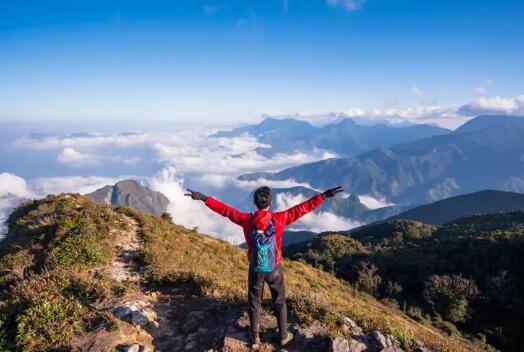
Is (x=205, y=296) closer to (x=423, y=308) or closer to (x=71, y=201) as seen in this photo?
(x=71, y=201)

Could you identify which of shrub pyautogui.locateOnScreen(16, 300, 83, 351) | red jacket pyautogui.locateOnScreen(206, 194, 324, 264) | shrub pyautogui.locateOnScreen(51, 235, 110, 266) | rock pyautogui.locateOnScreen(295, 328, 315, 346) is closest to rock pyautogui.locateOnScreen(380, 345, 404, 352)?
rock pyautogui.locateOnScreen(295, 328, 315, 346)

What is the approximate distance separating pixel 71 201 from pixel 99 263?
27.4ft

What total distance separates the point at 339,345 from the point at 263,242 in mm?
2427

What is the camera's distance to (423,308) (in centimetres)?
3744

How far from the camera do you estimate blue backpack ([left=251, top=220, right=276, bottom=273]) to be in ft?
23.6

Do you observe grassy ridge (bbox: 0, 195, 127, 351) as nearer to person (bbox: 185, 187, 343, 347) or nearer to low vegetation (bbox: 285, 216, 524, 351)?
person (bbox: 185, 187, 343, 347)

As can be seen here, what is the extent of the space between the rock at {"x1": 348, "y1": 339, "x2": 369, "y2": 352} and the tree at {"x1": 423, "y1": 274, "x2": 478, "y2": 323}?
105ft

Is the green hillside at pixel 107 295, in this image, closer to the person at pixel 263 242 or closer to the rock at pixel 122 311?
the rock at pixel 122 311

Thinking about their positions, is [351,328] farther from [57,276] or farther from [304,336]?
[57,276]

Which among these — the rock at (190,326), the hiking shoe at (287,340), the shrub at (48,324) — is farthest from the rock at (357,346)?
the shrub at (48,324)

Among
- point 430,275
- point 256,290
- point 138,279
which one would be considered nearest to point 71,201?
point 138,279

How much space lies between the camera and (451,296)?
1409 inches

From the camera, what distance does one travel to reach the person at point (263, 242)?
23.6ft

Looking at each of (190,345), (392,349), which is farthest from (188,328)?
(392,349)
